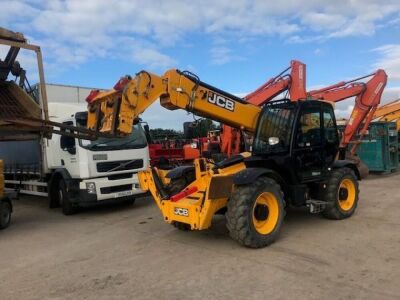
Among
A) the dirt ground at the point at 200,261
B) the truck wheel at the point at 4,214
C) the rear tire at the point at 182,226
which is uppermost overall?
the truck wheel at the point at 4,214

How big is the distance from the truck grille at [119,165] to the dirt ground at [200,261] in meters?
1.33

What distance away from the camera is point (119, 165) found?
33.3ft

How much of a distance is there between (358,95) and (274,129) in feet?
25.5

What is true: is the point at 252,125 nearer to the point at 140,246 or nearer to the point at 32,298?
the point at 140,246

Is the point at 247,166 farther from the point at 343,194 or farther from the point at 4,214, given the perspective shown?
the point at 4,214

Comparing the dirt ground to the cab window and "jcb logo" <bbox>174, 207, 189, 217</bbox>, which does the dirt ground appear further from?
the cab window

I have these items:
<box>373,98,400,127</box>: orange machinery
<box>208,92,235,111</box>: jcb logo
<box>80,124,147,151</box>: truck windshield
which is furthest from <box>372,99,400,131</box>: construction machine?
<box>208,92,235,111</box>: jcb logo

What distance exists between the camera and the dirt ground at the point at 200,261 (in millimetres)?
4871

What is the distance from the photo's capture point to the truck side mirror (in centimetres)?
998

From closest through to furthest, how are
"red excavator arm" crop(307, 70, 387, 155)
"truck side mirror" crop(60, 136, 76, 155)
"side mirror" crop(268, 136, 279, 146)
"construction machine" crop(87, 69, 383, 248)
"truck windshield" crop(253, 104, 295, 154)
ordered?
"construction machine" crop(87, 69, 383, 248), "side mirror" crop(268, 136, 279, 146), "truck windshield" crop(253, 104, 295, 154), "truck side mirror" crop(60, 136, 76, 155), "red excavator arm" crop(307, 70, 387, 155)

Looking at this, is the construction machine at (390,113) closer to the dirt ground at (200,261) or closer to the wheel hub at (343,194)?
the dirt ground at (200,261)

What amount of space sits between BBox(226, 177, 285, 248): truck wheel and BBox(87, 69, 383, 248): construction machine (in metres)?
0.01

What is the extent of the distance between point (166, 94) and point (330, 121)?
123 inches

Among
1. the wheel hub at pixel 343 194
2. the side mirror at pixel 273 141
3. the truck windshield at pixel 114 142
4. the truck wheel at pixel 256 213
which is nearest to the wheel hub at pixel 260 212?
the truck wheel at pixel 256 213
